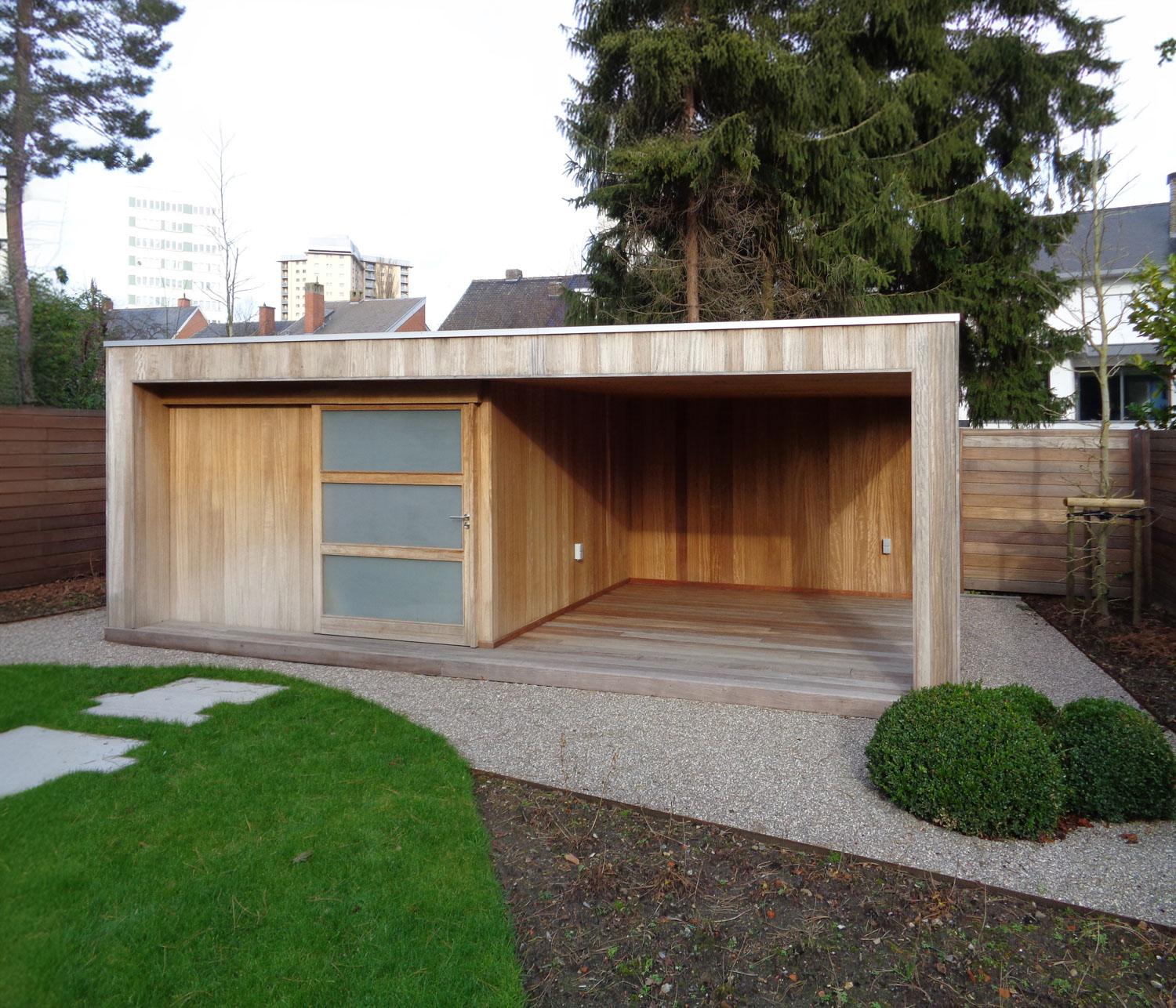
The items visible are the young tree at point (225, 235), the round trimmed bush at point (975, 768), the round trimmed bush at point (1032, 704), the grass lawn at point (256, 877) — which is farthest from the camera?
the young tree at point (225, 235)

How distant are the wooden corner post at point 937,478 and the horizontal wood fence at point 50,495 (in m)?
7.86

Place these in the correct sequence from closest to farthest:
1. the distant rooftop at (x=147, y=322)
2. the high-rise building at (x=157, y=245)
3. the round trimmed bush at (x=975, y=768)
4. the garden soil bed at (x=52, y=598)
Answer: the round trimmed bush at (x=975, y=768) → the garden soil bed at (x=52, y=598) → the distant rooftop at (x=147, y=322) → the high-rise building at (x=157, y=245)

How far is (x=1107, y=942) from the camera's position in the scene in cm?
270

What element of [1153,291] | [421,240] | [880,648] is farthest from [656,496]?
[421,240]

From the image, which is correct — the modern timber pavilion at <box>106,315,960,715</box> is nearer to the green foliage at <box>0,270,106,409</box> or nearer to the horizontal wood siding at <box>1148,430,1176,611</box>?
the horizontal wood siding at <box>1148,430,1176,611</box>

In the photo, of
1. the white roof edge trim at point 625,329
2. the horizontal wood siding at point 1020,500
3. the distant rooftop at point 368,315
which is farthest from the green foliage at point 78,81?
the distant rooftop at point 368,315

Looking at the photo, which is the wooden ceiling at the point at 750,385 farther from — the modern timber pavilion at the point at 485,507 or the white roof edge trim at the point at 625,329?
the white roof edge trim at the point at 625,329


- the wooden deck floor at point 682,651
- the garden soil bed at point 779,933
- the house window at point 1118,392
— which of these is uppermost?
the house window at point 1118,392

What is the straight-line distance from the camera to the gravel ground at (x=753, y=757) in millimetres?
3213

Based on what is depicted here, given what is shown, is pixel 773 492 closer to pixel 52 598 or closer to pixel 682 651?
pixel 682 651

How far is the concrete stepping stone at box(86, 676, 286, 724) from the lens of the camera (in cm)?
481

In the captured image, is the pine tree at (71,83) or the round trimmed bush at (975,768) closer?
the round trimmed bush at (975,768)

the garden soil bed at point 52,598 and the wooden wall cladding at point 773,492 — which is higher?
the wooden wall cladding at point 773,492

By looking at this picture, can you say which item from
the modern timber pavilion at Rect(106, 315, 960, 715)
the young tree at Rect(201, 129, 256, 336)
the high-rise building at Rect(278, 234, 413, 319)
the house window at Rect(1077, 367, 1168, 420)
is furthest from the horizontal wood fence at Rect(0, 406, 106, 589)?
the high-rise building at Rect(278, 234, 413, 319)
